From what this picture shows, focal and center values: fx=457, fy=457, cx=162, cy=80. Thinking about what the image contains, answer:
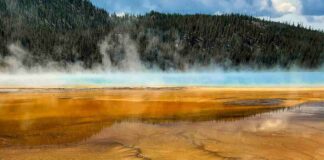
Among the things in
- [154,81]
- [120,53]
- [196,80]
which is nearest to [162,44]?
[120,53]

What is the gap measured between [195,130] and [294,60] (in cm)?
8110

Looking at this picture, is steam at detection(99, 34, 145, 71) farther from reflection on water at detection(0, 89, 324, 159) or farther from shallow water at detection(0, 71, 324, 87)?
reflection on water at detection(0, 89, 324, 159)

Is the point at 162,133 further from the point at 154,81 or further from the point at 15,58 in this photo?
the point at 15,58

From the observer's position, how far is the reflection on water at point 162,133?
9.44m

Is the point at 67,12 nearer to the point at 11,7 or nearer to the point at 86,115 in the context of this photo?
the point at 11,7

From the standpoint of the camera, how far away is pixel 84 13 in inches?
5157

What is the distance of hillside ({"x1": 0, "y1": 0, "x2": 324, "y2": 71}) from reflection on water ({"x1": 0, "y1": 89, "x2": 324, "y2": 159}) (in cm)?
5772

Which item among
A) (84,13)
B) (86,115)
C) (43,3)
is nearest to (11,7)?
(43,3)

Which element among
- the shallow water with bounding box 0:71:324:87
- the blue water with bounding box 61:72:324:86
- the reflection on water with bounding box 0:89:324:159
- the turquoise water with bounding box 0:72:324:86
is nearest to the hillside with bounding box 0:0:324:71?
the shallow water with bounding box 0:71:324:87

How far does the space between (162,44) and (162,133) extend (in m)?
77.4

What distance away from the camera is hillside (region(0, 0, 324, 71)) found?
255ft

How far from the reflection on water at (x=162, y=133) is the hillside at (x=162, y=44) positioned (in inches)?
2273

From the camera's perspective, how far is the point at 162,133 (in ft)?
38.7

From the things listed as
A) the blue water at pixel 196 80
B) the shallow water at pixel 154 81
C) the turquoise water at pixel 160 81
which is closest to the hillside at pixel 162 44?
the shallow water at pixel 154 81
